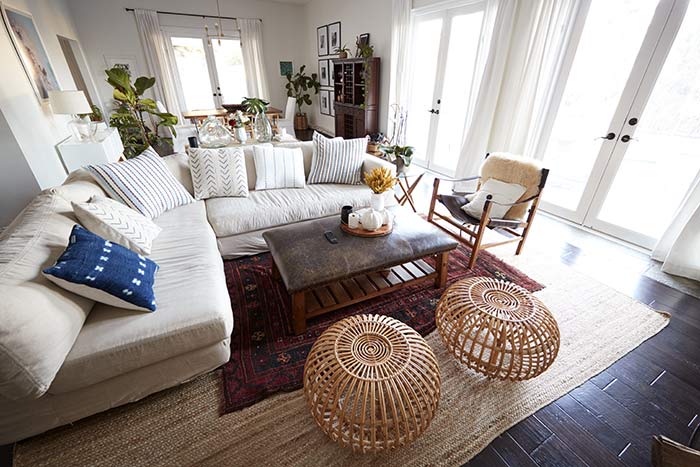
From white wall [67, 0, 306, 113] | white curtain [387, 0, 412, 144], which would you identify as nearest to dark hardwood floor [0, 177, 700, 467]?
white curtain [387, 0, 412, 144]

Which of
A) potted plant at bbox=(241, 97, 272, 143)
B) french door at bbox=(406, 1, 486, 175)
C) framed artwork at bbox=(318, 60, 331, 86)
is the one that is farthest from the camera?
framed artwork at bbox=(318, 60, 331, 86)

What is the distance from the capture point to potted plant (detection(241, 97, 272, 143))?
124 inches

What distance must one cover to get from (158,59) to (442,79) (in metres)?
5.85

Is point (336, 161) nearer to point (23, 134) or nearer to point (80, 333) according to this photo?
point (80, 333)

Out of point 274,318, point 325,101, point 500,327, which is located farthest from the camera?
point 325,101

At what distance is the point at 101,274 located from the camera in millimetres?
1206

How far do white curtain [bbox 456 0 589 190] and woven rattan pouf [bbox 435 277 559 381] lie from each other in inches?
90.0

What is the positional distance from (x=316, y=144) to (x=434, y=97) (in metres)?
2.61

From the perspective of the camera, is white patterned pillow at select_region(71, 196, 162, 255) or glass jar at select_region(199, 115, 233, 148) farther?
glass jar at select_region(199, 115, 233, 148)

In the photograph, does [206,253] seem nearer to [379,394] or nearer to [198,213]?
[198,213]

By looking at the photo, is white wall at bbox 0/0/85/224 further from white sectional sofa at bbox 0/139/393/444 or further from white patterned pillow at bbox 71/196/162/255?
white patterned pillow at bbox 71/196/162/255

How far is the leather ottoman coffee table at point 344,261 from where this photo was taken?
62.2 inches

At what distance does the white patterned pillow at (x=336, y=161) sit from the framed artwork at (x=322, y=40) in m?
4.87

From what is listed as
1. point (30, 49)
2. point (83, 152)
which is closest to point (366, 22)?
point (30, 49)
